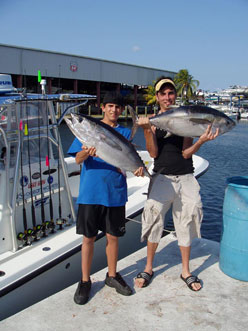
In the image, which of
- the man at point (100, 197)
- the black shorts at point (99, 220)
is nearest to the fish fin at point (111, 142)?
the man at point (100, 197)

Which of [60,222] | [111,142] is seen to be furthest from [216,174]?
[111,142]

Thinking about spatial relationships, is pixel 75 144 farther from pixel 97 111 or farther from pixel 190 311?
pixel 97 111

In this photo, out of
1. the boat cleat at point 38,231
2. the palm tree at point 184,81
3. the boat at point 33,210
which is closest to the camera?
the boat at point 33,210

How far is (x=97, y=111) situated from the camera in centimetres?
3991

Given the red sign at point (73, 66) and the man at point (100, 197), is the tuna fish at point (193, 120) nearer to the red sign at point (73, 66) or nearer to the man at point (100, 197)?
the man at point (100, 197)

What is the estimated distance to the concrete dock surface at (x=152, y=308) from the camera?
8.35 ft

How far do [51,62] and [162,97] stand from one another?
1185 inches

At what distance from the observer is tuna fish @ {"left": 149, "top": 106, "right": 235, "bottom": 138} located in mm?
2678

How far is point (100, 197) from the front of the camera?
2.78m

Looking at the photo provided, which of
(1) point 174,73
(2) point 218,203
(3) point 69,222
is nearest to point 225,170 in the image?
(2) point 218,203

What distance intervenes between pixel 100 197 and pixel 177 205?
86cm

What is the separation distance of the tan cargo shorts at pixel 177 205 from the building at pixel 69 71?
1813 cm

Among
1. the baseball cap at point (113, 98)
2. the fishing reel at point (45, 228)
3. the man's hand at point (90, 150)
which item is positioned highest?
the baseball cap at point (113, 98)

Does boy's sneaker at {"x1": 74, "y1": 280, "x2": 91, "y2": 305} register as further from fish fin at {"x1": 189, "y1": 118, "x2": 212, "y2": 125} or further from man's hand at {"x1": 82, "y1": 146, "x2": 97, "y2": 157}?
fish fin at {"x1": 189, "y1": 118, "x2": 212, "y2": 125}
